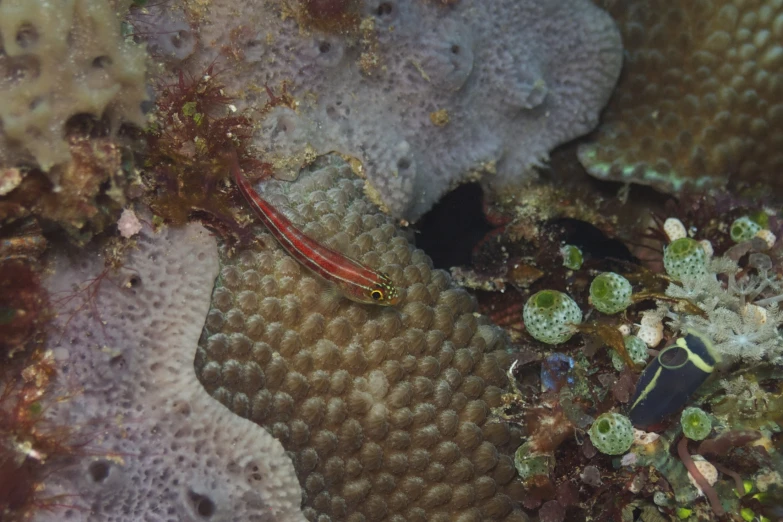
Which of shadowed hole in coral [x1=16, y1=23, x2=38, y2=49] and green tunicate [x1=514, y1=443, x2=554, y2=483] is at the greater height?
shadowed hole in coral [x1=16, y1=23, x2=38, y2=49]

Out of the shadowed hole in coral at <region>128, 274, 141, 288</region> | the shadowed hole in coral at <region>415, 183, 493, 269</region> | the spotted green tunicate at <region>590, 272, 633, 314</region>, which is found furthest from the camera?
the shadowed hole in coral at <region>415, 183, 493, 269</region>

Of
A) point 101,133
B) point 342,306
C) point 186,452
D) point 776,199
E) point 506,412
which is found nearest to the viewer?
point 101,133

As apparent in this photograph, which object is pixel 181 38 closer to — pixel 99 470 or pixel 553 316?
pixel 99 470

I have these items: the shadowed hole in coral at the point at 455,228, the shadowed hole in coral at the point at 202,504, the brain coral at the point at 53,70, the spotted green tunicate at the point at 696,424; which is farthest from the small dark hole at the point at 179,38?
the spotted green tunicate at the point at 696,424

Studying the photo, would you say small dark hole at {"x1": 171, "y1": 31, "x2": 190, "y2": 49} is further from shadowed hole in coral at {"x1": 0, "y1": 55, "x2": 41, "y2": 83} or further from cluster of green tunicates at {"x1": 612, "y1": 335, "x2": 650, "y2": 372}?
cluster of green tunicates at {"x1": 612, "y1": 335, "x2": 650, "y2": 372}

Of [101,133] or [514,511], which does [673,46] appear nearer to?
[514,511]

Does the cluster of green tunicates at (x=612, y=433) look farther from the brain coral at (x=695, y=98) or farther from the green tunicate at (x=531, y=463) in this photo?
the brain coral at (x=695, y=98)

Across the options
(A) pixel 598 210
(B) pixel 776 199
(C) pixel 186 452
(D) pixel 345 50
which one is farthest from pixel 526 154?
(C) pixel 186 452

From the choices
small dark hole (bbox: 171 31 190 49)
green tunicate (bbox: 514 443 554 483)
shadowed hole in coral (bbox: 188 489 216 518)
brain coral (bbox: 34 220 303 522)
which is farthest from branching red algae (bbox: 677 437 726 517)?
small dark hole (bbox: 171 31 190 49)
